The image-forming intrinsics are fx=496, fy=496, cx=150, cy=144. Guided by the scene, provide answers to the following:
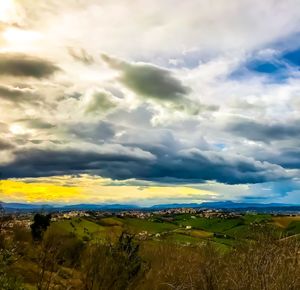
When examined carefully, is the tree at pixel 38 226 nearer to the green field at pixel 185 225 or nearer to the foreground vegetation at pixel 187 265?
the green field at pixel 185 225

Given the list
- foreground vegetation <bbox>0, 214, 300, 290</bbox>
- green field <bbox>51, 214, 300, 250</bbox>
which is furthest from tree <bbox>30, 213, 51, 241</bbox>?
foreground vegetation <bbox>0, 214, 300, 290</bbox>

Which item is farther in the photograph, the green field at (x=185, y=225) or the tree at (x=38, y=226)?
the green field at (x=185, y=225)

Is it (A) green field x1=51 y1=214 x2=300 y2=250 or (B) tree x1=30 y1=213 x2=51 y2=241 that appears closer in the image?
(B) tree x1=30 y1=213 x2=51 y2=241

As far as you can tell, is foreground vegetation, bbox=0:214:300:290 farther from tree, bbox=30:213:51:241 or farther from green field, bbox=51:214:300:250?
green field, bbox=51:214:300:250

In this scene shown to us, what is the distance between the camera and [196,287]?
21734 millimetres

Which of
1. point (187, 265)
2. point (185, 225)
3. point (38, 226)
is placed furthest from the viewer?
point (185, 225)

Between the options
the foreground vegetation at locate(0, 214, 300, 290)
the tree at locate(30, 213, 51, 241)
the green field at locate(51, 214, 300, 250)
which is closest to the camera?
the foreground vegetation at locate(0, 214, 300, 290)

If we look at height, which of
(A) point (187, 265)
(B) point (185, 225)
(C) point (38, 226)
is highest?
(C) point (38, 226)

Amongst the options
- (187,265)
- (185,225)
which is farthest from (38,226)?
(185,225)

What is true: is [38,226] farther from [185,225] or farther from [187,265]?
[185,225]

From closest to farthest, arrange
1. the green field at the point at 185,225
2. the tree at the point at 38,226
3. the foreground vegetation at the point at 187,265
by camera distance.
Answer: the foreground vegetation at the point at 187,265
the tree at the point at 38,226
the green field at the point at 185,225

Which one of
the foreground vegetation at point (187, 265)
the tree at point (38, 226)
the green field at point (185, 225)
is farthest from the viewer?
the green field at point (185, 225)

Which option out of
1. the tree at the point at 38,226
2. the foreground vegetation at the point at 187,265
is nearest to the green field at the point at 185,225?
the tree at the point at 38,226

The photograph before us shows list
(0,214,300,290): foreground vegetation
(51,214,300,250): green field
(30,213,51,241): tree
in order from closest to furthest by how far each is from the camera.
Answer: (0,214,300,290): foreground vegetation, (30,213,51,241): tree, (51,214,300,250): green field
